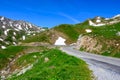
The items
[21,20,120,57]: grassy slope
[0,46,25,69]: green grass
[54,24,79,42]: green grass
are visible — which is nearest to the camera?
[21,20,120,57]: grassy slope

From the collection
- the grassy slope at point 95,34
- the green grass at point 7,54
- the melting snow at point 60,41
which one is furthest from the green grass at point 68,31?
the green grass at point 7,54

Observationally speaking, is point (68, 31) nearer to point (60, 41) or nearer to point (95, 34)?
point (60, 41)

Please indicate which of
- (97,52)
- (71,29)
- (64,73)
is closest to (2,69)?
(97,52)

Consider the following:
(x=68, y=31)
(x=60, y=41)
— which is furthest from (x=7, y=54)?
(x=68, y=31)

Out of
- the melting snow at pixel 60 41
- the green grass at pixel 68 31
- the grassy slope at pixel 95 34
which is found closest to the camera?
the grassy slope at pixel 95 34

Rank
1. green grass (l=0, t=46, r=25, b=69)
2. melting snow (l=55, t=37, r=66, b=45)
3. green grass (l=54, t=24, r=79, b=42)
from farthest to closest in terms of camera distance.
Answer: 1. green grass (l=54, t=24, r=79, b=42)
2. melting snow (l=55, t=37, r=66, b=45)
3. green grass (l=0, t=46, r=25, b=69)

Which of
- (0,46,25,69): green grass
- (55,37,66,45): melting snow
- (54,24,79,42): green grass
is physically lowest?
(0,46,25,69): green grass

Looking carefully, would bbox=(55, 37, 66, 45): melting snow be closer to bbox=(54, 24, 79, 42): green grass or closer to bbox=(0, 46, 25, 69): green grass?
bbox=(54, 24, 79, 42): green grass

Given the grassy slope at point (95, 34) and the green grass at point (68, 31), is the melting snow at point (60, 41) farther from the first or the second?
the green grass at point (68, 31)

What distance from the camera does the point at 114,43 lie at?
6888 centimetres

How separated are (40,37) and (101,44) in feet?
263

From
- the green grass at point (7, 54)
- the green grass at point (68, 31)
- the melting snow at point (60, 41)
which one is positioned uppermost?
the green grass at point (68, 31)

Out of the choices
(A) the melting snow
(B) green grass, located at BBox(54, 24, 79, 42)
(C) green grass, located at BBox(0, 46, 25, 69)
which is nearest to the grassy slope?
(B) green grass, located at BBox(54, 24, 79, 42)

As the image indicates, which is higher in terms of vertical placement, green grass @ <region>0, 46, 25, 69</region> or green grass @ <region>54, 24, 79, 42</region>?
green grass @ <region>54, 24, 79, 42</region>
